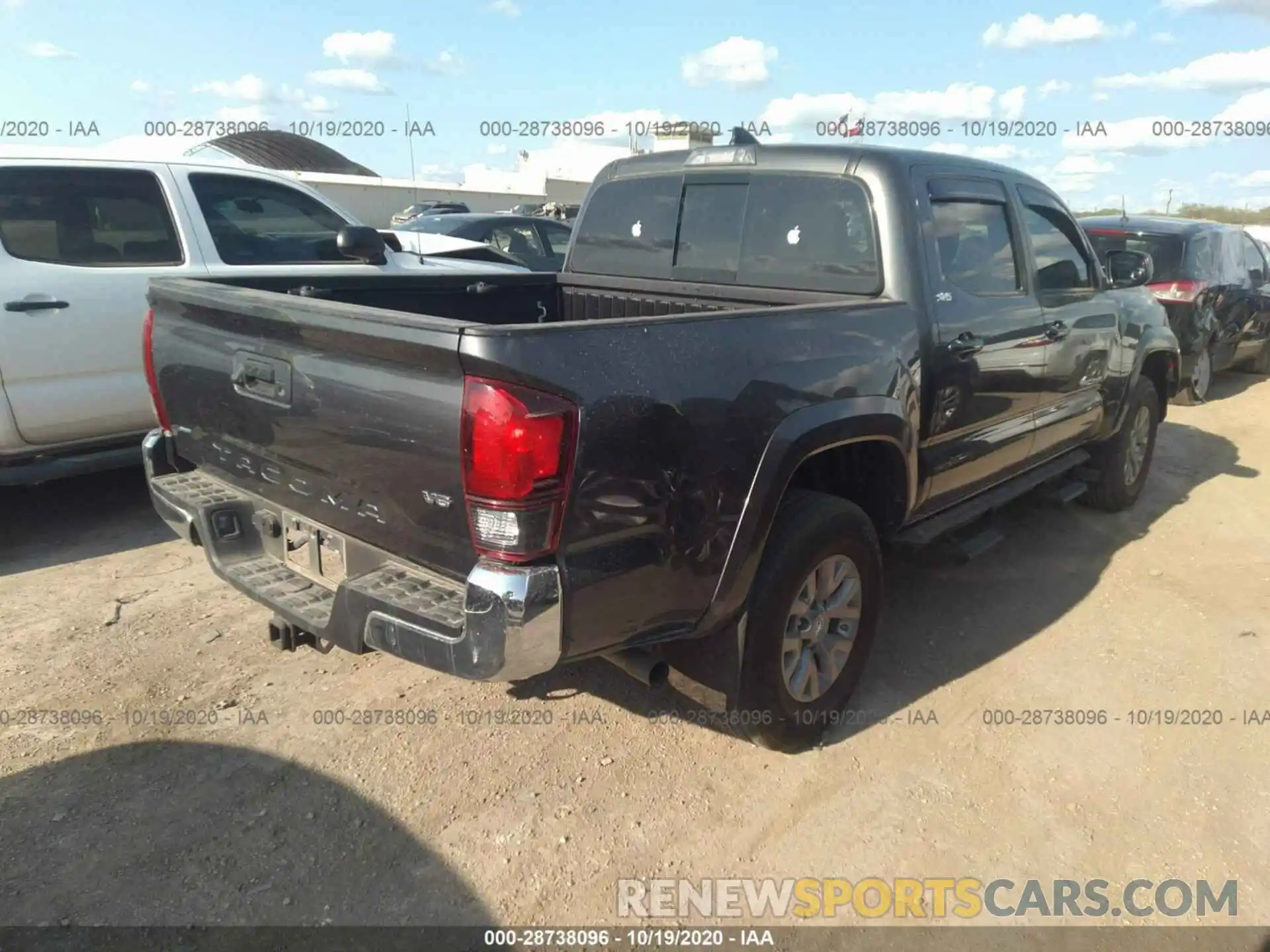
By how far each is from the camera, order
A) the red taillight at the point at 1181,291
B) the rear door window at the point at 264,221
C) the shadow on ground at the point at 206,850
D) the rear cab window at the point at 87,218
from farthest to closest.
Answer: the red taillight at the point at 1181,291, the rear door window at the point at 264,221, the rear cab window at the point at 87,218, the shadow on ground at the point at 206,850

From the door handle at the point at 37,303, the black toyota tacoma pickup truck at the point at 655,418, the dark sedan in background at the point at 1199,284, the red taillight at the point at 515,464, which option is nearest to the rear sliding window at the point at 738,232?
the black toyota tacoma pickup truck at the point at 655,418

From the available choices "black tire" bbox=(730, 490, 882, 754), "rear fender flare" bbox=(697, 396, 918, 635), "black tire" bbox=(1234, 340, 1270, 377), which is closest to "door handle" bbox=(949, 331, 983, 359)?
"rear fender flare" bbox=(697, 396, 918, 635)

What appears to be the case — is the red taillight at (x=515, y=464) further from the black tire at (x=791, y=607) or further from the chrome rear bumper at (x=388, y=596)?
the black tire at (x=791, y=607)

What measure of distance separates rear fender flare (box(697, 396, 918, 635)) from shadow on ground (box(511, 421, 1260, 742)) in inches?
8.0

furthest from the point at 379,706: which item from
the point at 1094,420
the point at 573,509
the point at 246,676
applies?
the point at 1094,420

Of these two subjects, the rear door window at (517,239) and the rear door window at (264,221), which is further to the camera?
the rear door window at (517,239)

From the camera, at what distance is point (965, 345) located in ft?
11.4

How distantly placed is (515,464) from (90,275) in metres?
3.70

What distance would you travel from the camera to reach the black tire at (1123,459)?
5.28 metres

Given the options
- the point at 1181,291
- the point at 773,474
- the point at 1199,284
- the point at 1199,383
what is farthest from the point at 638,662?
the point at 1199,383

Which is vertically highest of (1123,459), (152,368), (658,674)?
(152,368)

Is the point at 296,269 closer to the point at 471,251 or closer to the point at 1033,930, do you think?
the point at 471,251

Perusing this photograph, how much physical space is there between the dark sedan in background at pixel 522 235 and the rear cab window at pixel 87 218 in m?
4.97

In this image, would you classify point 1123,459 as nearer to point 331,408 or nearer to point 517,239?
point 331,408
